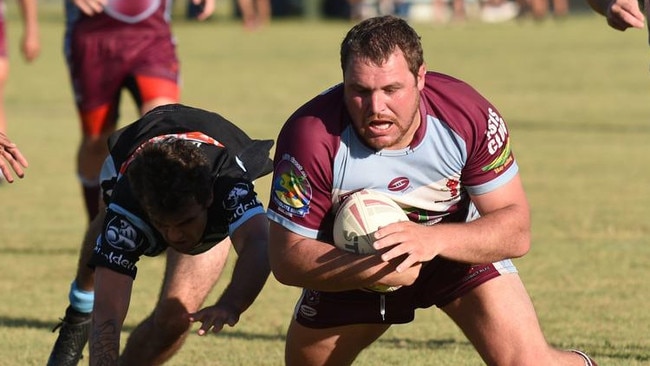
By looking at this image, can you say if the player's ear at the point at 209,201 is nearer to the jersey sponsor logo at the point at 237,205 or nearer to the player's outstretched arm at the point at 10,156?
the jersey sponsor logo at the point at 237,205

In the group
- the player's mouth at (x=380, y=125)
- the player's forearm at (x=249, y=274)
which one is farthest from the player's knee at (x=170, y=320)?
the player's mouth at (x=380, y=125)

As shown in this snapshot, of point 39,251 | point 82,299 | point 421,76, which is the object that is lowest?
point 39,251

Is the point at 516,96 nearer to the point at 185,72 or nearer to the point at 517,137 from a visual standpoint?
the point at 517,137

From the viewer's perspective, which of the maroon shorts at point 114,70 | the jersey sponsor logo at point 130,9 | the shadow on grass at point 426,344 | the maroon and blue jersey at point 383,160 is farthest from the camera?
the jersey sponsor logo at point 130,9

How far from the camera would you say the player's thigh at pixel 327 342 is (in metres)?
5.93

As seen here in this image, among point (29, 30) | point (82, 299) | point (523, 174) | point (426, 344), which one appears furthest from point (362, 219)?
point (523, 174)

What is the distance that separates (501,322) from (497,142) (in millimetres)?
741

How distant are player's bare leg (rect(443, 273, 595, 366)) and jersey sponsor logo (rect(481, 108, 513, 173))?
1.76ft

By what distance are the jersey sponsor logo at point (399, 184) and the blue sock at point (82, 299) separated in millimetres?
1882

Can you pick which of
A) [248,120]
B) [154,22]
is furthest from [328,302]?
[248,120]

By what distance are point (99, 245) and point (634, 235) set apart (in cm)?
594

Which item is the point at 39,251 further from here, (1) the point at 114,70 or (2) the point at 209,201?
(2) the point at 209,201

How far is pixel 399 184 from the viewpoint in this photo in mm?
5488

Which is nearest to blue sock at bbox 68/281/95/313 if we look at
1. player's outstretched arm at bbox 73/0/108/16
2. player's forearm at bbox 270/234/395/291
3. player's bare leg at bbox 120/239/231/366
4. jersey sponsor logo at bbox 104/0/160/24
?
player's bare leg at bbox 120/239/231/366
